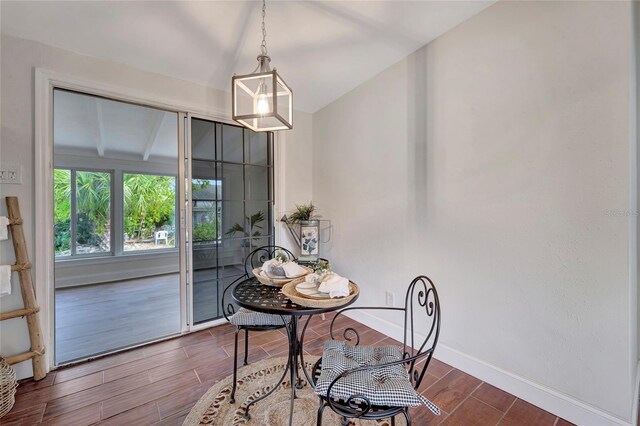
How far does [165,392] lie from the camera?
6.08 ft

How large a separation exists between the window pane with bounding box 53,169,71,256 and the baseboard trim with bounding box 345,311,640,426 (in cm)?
619

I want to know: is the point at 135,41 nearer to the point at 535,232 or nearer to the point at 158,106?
the point at 158,106

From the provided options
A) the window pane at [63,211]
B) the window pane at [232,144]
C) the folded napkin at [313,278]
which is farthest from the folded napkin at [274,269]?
the window pane at [63,211]

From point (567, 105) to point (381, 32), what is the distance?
1.45 metres

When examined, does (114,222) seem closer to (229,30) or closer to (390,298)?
(229,30)

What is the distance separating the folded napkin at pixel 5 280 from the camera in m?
1.80

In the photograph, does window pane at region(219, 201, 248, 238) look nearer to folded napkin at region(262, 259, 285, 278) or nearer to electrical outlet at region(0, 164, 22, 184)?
folded napkin at region(262, 259, 285, 278)

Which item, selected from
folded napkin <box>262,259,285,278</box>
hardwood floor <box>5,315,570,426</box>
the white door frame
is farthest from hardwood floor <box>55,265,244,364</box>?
folded napkin <box>262,259,285,278</box>

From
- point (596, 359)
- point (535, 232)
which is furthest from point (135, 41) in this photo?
point (596, 359)

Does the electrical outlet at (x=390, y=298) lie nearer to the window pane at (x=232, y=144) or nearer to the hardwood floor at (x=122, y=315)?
the hardwood floor at (x=122, y=315)

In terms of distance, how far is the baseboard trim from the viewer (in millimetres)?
1506

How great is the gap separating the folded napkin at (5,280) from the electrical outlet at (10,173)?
617 mm

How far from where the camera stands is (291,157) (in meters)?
3.46

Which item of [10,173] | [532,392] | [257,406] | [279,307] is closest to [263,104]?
[279,307]
